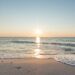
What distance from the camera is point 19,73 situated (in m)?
8.95

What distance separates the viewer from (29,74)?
885 centimetres

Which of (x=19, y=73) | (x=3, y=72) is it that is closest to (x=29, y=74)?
(x=19, y=73)

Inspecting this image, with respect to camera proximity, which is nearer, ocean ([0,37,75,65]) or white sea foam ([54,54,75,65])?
white sea foam ([54,54,75,65])

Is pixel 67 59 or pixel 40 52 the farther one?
pixel 40 52

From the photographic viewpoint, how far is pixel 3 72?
9.04 metres

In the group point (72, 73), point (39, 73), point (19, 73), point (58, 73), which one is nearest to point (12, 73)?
point (19, 73)

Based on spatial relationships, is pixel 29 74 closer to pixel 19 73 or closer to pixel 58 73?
pixel 19 73

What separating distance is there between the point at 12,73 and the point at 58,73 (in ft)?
6.22

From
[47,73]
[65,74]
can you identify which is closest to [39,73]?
[47,73]

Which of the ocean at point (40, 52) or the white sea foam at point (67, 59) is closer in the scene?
the white sea foam at point (67, 59)

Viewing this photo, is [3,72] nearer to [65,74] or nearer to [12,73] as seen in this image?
[12,73]

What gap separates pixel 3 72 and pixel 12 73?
41 centimetres

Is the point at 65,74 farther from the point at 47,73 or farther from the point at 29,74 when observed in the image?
the point at 29,74

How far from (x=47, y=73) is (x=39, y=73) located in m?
0.34
